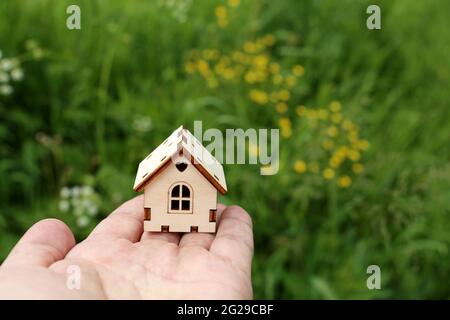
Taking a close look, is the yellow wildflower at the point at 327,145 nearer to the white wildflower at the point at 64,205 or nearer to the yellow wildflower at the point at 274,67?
the yellow wildflower at the point at 274,67

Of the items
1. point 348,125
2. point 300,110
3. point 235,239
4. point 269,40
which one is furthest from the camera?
point 269,40

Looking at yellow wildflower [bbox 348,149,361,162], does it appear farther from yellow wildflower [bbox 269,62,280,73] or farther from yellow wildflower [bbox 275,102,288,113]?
yellow wildflower [bbox 269,62,280,73]

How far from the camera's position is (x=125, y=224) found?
2.38 m

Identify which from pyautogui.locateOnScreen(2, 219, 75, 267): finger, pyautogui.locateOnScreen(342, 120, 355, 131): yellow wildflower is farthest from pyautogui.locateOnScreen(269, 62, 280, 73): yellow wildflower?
pyautogui.locateOnScreen(2, 219, 75, 267): finger

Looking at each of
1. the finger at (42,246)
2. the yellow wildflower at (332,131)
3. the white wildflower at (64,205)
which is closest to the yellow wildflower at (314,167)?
the yellow wildflower at (332,131)

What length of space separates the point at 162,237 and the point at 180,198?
0.15 metres

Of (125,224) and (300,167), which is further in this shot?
(300,167)

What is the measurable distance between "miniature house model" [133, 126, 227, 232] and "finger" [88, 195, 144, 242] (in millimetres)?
61

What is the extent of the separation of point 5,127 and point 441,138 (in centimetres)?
253

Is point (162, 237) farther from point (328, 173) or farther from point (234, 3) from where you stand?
point (234, 3)

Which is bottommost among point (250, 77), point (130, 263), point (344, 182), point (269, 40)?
point (130, 263)

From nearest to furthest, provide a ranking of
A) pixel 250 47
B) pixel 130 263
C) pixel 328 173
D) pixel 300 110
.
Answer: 1. pixel 130 263
2. pixel 328 173
3. pixel 300 110
4. pixel 250 47

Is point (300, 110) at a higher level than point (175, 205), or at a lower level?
higher

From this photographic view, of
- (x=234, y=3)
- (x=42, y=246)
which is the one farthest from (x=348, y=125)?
(x=42, y=246)
